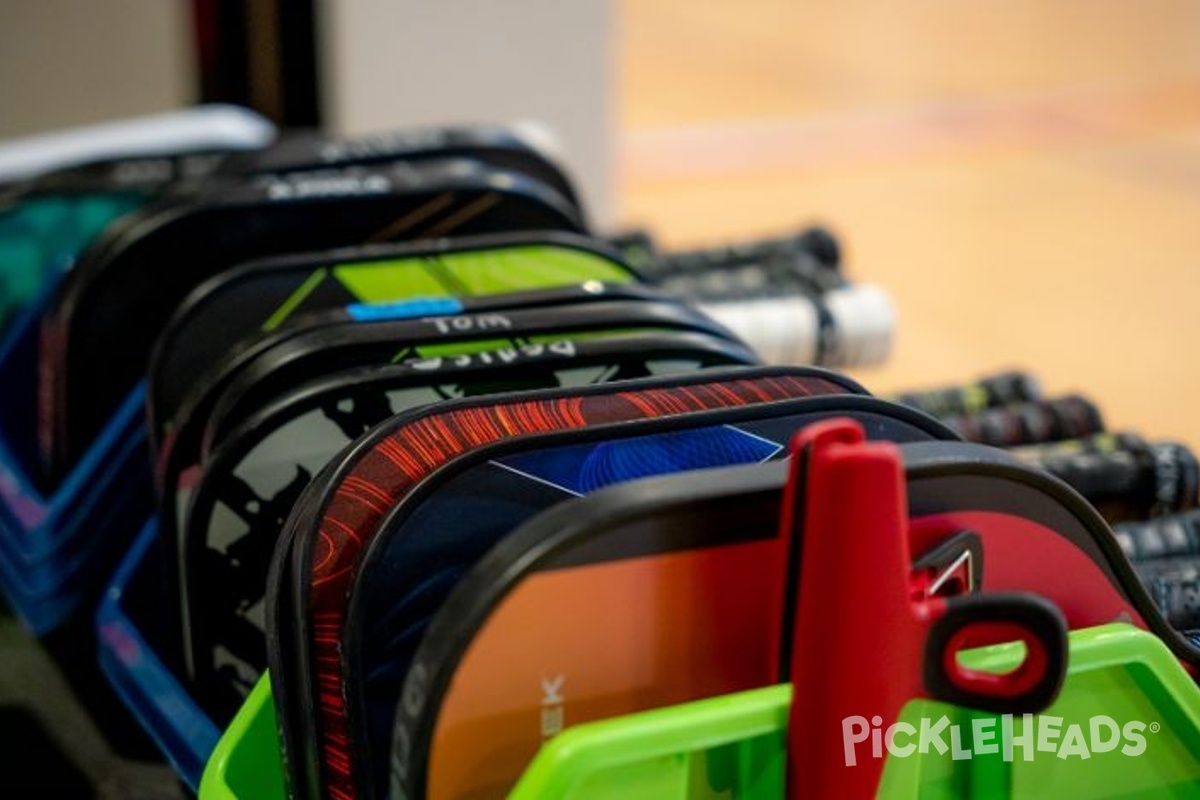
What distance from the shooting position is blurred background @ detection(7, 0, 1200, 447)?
2354mm

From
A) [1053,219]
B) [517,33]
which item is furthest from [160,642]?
[1053,219]

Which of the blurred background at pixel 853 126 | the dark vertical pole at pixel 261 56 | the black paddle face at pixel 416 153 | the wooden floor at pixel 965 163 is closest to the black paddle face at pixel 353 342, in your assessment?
the black paddle face at pixel 416 153

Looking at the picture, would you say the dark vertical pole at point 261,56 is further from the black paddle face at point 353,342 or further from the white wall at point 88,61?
→ the black paddle face at point 353,342

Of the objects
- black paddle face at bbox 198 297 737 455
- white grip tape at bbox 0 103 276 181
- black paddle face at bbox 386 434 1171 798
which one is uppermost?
white grip tape at bbox 0 103 276 181

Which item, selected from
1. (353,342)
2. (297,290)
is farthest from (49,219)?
(353,342)

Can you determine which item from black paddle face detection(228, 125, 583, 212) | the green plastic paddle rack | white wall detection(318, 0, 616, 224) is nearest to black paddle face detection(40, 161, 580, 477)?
black paddle face detection(228, 125, 583, 212)

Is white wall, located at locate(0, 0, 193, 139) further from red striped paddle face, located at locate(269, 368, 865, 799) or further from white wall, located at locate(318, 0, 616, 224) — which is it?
red striped paddle face, located at locate(269, 368, 865, 799)

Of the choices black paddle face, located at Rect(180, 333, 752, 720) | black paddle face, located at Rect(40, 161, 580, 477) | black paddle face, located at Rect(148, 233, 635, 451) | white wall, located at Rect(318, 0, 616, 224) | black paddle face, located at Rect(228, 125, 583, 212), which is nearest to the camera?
black paddle face, located at Rect(180, 333, 752, 720)

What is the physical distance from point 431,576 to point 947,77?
3.87 m

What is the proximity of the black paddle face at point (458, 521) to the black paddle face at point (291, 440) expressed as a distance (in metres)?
0.16

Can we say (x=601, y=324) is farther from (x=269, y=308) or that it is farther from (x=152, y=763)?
(x=152, y=763)

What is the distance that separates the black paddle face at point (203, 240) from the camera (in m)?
1.26

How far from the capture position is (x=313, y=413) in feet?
3.12

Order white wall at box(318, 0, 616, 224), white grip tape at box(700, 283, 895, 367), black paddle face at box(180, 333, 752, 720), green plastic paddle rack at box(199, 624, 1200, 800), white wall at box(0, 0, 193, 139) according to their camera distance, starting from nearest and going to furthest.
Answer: green plastic paddle rack at box(199, 624, 1200, 800) < black paddle face at box(180, 333, 752, 720) < white grip tape at box(700, 283, 895, 367) < white wall at box(318, 0, 616, 224) < white wall at box(0, 0, 193, 139)
